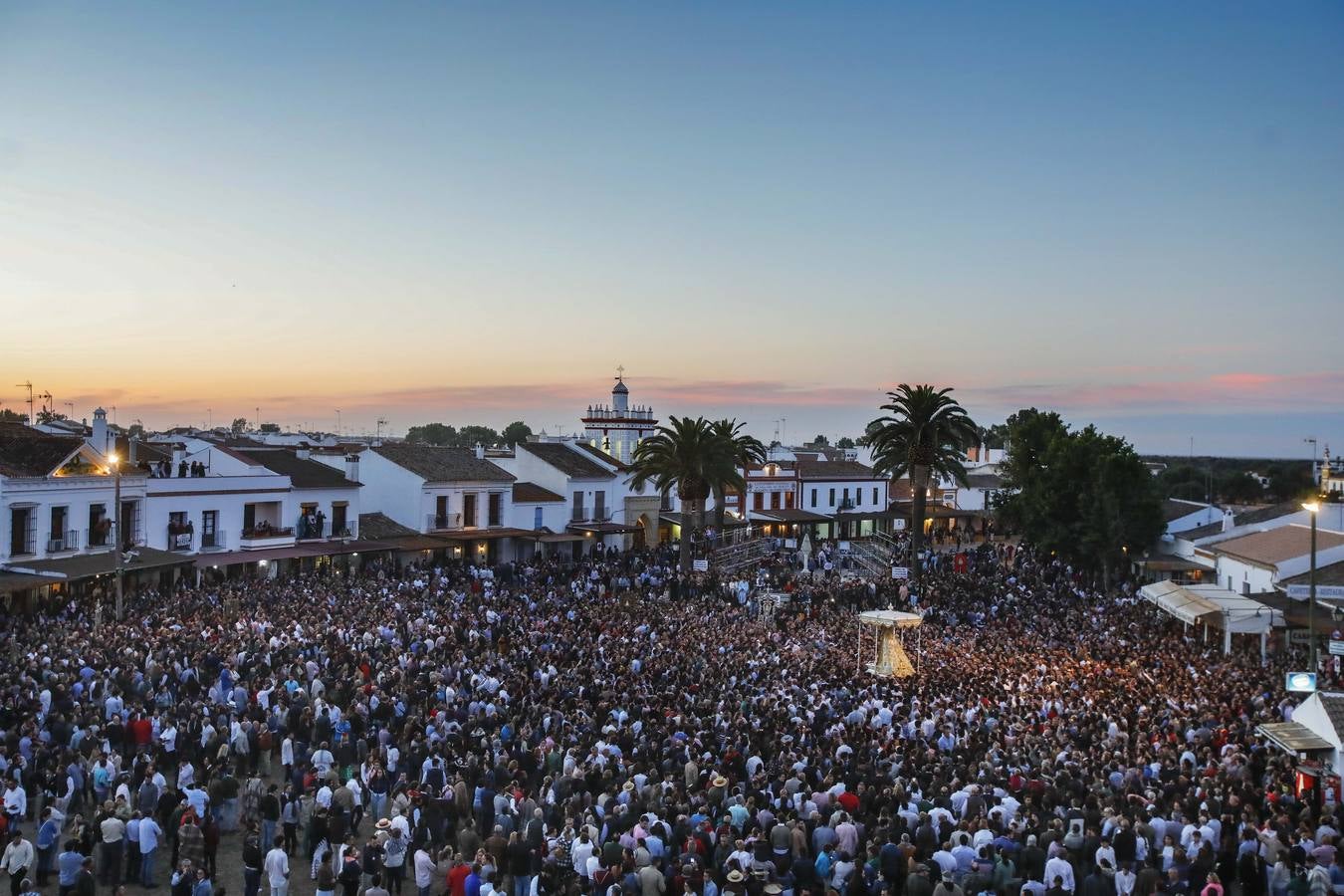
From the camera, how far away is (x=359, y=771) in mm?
16250

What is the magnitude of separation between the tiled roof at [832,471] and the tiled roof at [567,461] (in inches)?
585

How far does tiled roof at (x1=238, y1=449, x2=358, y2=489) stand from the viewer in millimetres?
40062

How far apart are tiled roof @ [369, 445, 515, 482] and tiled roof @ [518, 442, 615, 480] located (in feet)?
10.0

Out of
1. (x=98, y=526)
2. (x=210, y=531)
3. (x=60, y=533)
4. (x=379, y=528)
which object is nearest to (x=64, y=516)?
(x=60, y=533)

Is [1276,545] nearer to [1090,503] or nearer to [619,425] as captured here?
[1090,503]

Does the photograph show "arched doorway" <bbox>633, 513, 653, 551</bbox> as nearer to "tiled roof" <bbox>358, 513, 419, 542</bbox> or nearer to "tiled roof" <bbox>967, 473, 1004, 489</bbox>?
"tiled roof" <bbox>358, 513, 419, 542</bbox>

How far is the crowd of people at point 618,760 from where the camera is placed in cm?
1208

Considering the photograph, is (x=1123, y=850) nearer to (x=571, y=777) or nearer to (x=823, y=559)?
(x=571, y=777)

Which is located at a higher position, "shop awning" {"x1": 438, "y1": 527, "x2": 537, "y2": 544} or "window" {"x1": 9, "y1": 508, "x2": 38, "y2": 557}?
"window" {"x1": 9, "y1": 508, "x2": 38, "y2": 557}

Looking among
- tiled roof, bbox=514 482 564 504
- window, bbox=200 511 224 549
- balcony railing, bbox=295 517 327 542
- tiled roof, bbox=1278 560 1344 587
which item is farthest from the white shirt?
tiled roof, bbox=514 482 564 504

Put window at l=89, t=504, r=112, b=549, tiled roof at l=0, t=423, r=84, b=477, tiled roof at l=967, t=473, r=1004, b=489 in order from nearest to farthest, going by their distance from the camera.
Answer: tiled roof at l=0, t=423, r=84, b=477
window at l=89, t=504, r=112, b=549
tiled roof at l=967, t=473, r=1004, b=489

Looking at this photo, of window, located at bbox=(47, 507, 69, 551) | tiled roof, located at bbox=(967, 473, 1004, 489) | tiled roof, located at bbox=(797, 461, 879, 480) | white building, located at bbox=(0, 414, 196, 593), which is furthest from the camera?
tiled roof, located at bbox=(967, 473, 1004, 489)

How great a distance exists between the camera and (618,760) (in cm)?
1584

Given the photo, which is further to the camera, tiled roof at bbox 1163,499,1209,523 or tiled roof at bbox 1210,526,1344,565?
tiled roof at bbox 1163,499,1209,523
